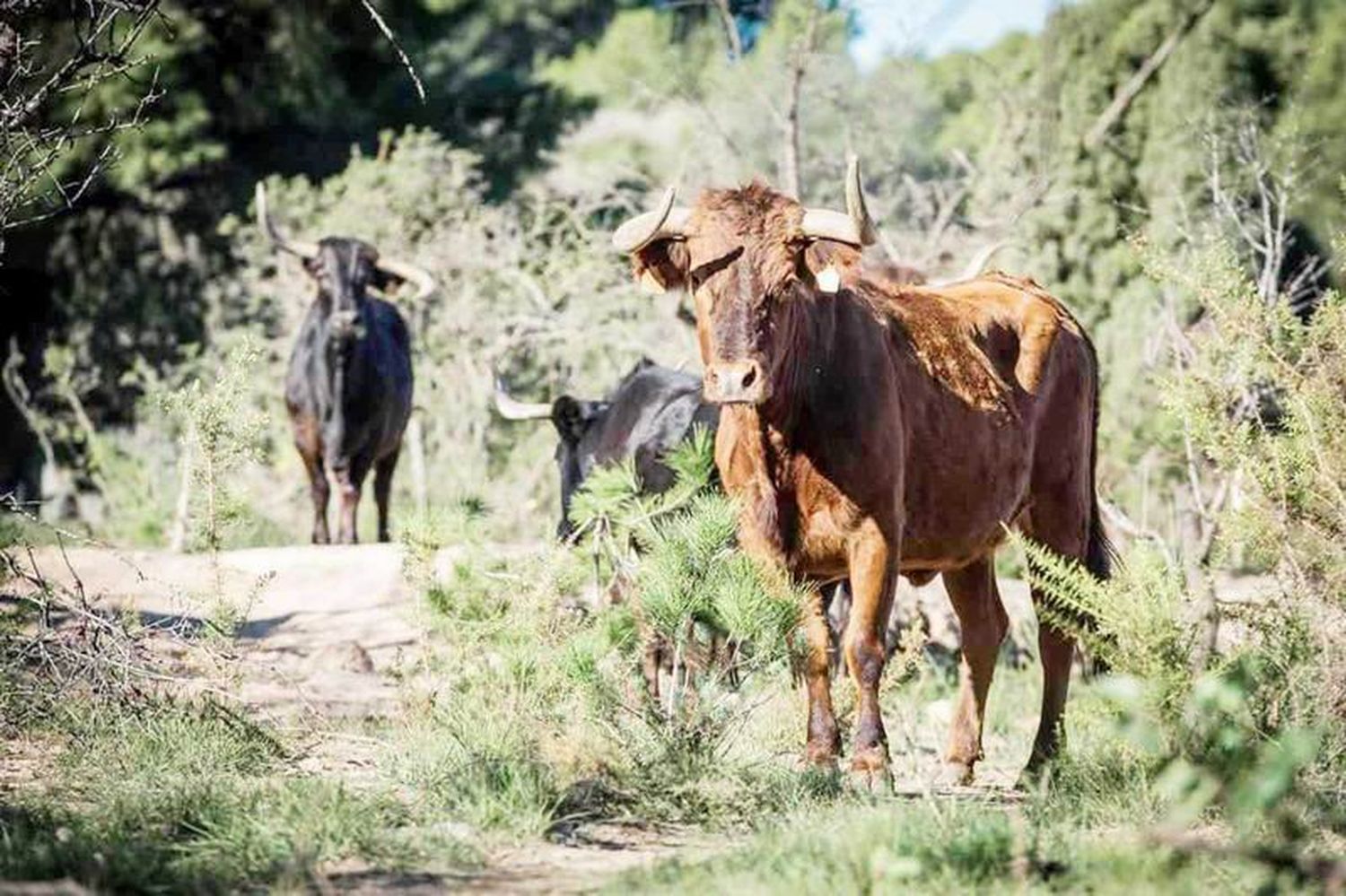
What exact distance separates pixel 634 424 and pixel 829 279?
3.11 metres

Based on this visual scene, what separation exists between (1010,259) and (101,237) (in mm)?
12351

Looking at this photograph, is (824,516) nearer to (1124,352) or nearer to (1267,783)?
(1267,783)

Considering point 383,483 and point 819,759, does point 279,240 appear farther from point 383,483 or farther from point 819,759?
point 819,759

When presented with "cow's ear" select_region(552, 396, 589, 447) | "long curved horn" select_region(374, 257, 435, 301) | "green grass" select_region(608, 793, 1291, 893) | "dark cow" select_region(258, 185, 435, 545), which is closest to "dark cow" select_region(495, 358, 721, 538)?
"cow's ear" select_region(552, 396, 589, 447)

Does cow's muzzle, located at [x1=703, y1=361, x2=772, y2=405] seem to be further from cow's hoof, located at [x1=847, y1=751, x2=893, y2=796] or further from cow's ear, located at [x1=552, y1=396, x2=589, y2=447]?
cow's ear, located at [x1=552, y1=396, x2=589, y2=447]

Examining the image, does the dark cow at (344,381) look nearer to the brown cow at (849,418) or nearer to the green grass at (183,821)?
the brown cow at (849,418)

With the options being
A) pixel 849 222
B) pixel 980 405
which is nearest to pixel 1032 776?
pixel 980 405

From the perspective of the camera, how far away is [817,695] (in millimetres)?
7203

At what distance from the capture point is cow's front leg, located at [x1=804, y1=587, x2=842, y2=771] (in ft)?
23.3

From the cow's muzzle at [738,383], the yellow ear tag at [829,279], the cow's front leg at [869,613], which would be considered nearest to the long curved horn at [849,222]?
the yellow ear tag at [829,279]

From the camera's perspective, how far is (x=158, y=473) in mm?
18922

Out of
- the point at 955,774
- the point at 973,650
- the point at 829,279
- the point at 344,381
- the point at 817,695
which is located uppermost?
the point at 344,381

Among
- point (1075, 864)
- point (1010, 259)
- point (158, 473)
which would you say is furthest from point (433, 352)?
point (1075, 864)

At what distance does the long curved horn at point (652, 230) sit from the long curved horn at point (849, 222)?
49 centimetres
